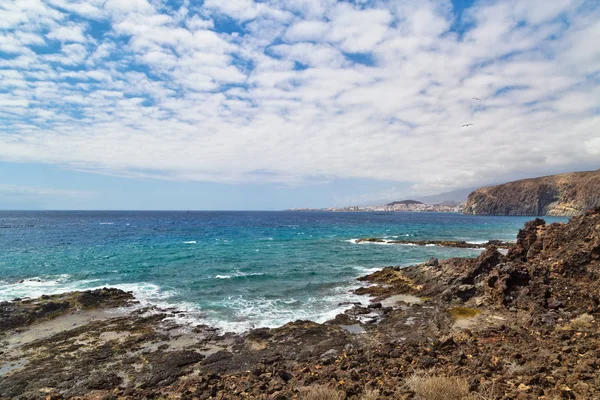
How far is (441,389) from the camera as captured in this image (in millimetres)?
8508

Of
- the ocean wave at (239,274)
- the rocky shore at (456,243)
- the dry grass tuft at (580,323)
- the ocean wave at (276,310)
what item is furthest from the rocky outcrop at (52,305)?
the rocky shore at (456,243)

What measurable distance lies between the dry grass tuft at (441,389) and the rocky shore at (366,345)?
0.03 m

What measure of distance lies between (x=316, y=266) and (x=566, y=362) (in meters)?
30.2

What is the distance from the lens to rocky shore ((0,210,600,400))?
10023 mm

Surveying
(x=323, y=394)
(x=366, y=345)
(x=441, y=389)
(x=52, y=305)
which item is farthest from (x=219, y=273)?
(x=441, y=389)

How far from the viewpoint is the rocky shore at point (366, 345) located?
1002cm

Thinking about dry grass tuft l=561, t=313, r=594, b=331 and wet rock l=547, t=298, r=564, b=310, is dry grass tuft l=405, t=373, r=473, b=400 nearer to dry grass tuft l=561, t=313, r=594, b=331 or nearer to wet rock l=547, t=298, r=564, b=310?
dry grass tuft l=561, t=313, r=594, b=331

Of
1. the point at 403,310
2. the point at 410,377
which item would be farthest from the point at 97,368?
the point at 403,310

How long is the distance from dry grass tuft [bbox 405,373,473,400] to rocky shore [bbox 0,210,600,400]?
34 millimetres

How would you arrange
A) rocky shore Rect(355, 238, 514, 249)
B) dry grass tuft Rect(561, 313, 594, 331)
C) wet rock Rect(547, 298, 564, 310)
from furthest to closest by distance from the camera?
1. rocky shore Rect(355, 238, 514, 249)
2. wet rock Rect(547, 298, 564, 310)
3. dry grass tuft Rect(561, 313, 594, 331)

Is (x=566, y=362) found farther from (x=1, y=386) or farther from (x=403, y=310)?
(x=1, y=386)


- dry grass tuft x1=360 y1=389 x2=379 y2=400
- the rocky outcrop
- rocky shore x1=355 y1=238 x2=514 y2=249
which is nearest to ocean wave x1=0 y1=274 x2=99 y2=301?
the rocky outcrop

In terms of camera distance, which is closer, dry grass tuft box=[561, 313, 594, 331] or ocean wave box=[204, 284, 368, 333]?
dry grass tuft box=[561, 313, 594, 331]

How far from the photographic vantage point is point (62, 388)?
1326cm
